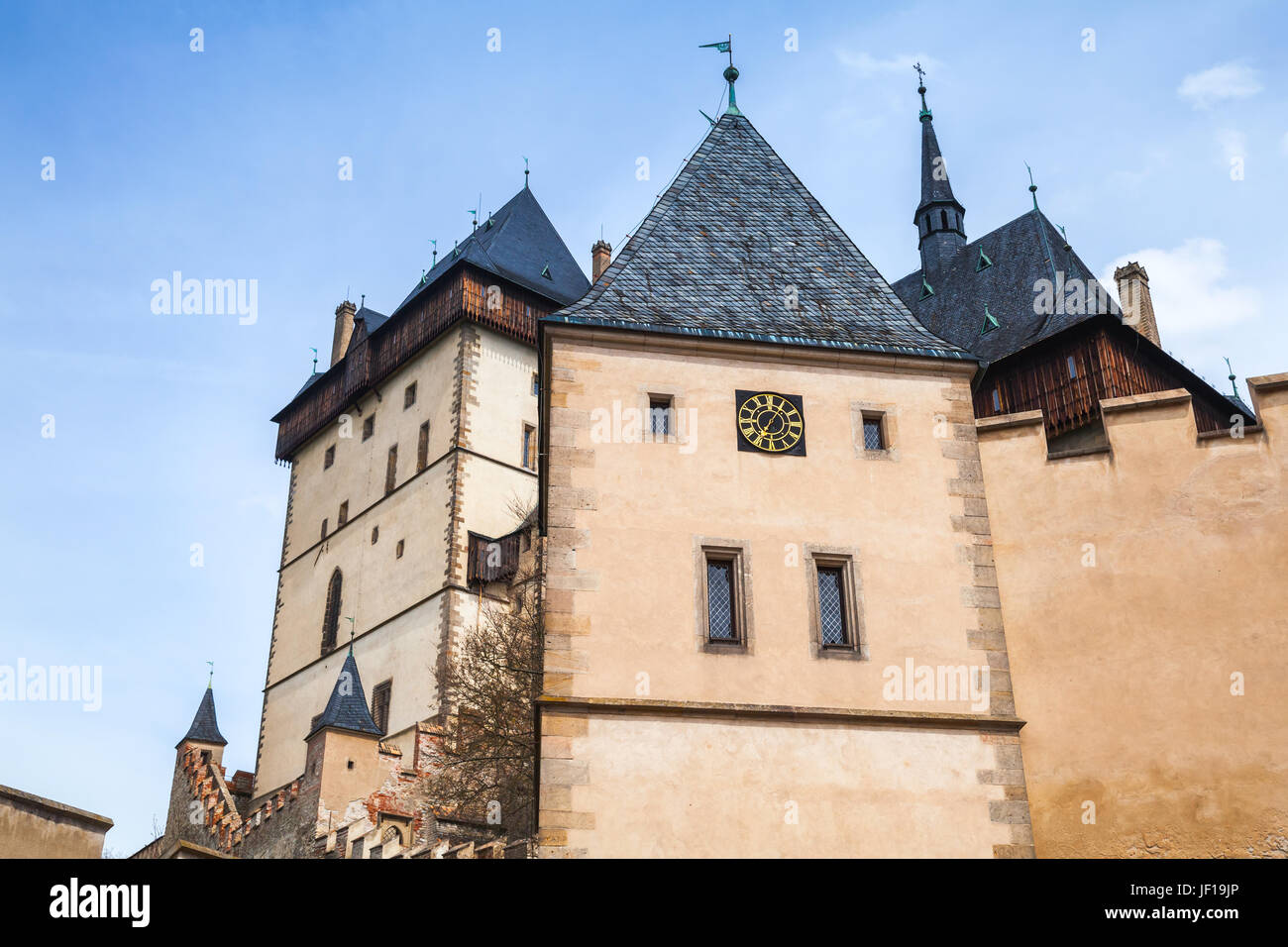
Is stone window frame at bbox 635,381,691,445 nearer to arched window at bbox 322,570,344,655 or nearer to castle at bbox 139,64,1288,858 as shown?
castle at bbox 139,64,1288,858

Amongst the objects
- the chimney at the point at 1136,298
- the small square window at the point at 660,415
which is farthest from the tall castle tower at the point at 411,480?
the small square window at the point at 660,415

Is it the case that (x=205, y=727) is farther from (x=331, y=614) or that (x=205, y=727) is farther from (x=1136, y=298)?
(x=1136, y=298)

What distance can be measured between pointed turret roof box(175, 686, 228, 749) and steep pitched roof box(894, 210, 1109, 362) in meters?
22.6

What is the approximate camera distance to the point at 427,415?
3975 cm

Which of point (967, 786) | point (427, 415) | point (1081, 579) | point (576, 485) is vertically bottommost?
point (967, 786)

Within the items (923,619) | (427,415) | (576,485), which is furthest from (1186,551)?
(427,415)

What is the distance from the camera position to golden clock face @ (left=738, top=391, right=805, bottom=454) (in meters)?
14.2

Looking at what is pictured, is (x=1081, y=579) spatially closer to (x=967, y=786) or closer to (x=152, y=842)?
(x=967, y=786)

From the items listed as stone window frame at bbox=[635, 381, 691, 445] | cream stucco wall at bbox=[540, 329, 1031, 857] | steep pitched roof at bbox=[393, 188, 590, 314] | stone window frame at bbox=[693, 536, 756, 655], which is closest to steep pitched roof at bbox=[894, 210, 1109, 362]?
steep pitched roof at bbox=[393, 188, 590, 314]

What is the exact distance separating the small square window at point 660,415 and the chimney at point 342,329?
35.3m

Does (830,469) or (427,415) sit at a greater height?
(427,415)

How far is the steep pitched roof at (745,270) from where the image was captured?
1498 centimetres
